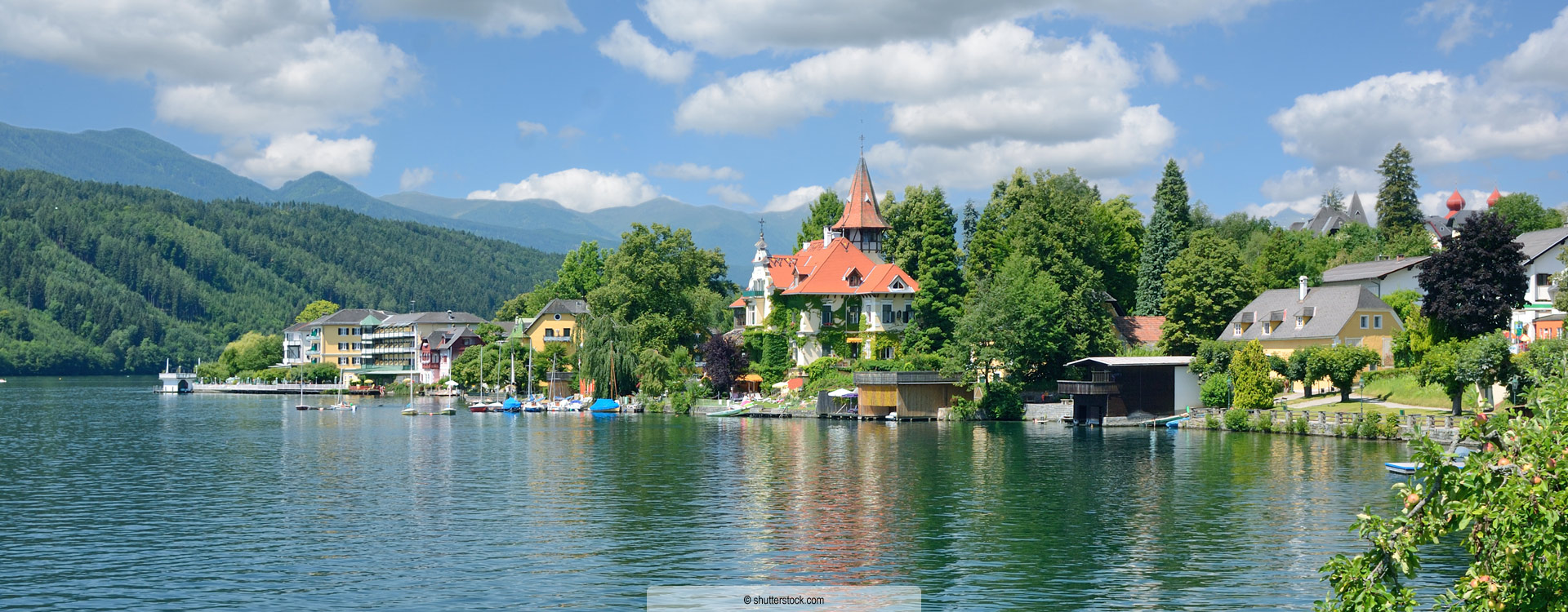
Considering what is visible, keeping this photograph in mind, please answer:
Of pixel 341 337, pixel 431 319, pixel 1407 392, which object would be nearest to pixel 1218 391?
pixel 1407 392

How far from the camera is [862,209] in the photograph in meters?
112

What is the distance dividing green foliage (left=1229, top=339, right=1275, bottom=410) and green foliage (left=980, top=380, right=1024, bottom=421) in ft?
49.5

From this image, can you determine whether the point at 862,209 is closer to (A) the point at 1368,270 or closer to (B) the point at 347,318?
(A) the point at 1368,270

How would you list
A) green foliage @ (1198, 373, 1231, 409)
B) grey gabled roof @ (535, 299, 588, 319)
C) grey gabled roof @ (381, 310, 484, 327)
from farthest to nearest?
grey gabled roof @ (381, 310, 484, 327), grey gabled roof @ (535, 299, 588, 319), green foliage @ (1198, 373, 1231, 409)

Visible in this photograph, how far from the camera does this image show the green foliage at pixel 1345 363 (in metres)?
71.0

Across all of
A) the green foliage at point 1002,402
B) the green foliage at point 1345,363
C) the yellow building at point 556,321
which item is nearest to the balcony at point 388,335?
the yellow building at point 556,321

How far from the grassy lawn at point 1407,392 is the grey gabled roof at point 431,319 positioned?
456 feet

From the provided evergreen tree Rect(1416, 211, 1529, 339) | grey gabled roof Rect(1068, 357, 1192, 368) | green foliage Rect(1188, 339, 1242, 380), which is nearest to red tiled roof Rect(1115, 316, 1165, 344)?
grey gabled roof Rect(1068, 357, 1192, 368)

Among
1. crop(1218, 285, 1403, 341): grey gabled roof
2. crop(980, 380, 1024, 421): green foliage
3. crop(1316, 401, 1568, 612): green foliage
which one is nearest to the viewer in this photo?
crop(1316, 401, 1568, 612): green foliage

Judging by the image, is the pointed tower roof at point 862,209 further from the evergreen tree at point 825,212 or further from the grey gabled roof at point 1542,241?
the grey gabled roof at point 1542,241

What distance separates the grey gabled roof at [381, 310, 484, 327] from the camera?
599 feet

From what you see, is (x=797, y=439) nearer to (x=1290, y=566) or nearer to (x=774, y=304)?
(x=774, y=304)

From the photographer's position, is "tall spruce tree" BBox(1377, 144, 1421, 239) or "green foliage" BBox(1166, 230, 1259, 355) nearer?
"green foliage" BBox(1166, 230, 1259, 355)

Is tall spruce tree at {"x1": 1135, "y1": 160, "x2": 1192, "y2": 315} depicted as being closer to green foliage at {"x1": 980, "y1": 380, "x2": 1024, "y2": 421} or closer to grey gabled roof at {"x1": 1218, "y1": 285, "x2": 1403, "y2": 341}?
grey gabled roof at {"x1": 1218, "y1": 285, "x2": 1403, "y2": 341}
